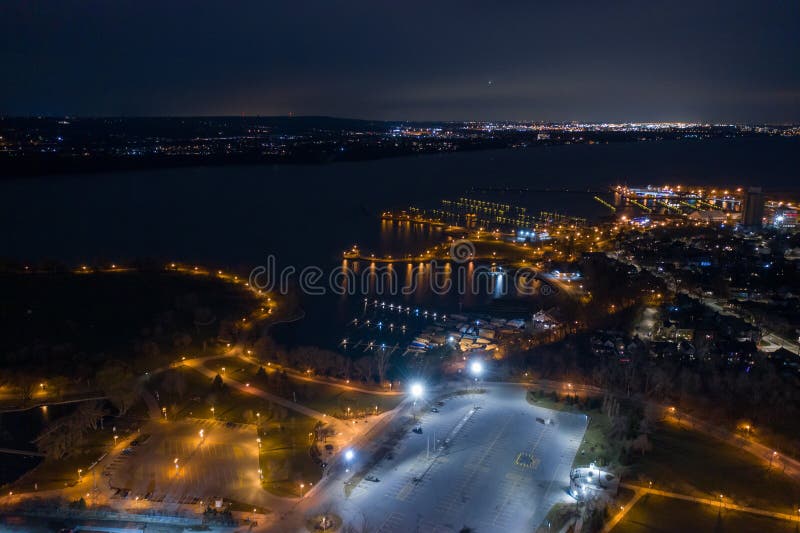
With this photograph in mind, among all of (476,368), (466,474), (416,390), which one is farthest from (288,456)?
(476,368)

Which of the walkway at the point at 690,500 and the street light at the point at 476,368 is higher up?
the street light at the point at 476,368

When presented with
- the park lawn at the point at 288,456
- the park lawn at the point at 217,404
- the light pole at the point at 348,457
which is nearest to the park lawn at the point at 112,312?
the park lawn at the point at 217,404

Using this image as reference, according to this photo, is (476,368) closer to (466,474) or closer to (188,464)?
A: (466,474)

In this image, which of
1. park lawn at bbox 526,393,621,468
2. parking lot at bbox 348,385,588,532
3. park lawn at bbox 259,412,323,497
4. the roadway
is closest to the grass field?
park lawn at bbox 259,412,323,497

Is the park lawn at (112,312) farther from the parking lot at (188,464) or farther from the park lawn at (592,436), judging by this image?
the park lawn at (592,436)

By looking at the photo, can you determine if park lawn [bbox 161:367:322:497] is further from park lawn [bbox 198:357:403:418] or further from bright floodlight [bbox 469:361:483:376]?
bright floodlight [bbox 469:361:483:376]

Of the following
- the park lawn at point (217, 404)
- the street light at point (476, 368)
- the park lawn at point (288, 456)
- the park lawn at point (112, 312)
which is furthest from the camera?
the park lawn at point (112, 312)

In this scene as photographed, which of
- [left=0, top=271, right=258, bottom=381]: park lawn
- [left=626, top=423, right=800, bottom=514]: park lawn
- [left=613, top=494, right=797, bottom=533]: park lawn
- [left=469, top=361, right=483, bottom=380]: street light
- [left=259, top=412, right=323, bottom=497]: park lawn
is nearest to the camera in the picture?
[left=613, top=494, right=797, bottom=533]: park lawn
